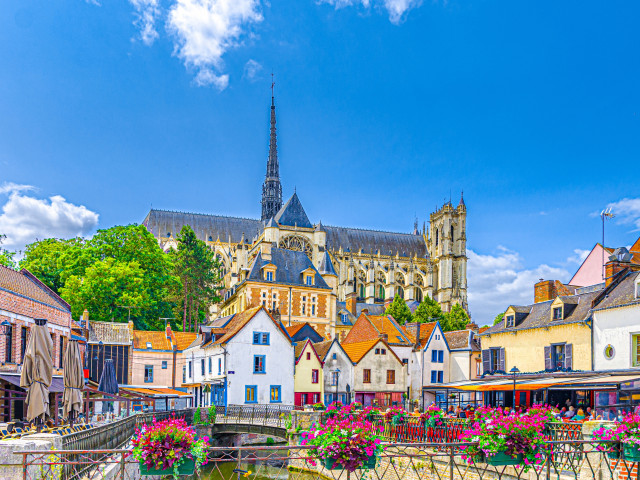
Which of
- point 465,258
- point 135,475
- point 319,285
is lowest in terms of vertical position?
point 135,475

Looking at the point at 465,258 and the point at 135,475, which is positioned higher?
the point at 465,258

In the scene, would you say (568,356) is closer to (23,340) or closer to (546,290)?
(546,290)

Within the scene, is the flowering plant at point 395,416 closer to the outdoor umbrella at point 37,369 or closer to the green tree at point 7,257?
the outdoor umbrella at point 37,369

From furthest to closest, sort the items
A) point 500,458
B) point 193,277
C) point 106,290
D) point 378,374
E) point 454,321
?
point 454,321 → point 193,277 → point 106,290 → point 378,374 → point 500,458

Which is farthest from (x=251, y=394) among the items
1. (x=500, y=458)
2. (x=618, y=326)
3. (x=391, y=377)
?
(x=500, y=458)

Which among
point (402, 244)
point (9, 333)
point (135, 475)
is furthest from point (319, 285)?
point (402, 244)

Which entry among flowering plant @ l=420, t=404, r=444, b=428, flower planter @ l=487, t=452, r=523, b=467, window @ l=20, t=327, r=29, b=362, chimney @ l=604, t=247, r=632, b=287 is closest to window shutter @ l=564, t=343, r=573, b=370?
chimney @ l=604, t=247, r=632, b=287

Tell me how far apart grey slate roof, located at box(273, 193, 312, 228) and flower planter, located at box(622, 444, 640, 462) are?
295 feet

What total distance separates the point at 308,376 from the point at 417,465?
78.2 ft

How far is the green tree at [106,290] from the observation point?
5403 cm

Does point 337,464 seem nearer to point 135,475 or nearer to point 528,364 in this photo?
point 135,475

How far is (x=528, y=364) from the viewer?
3662 cm

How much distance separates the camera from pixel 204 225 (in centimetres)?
12181

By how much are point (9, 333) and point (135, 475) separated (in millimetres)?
9964
